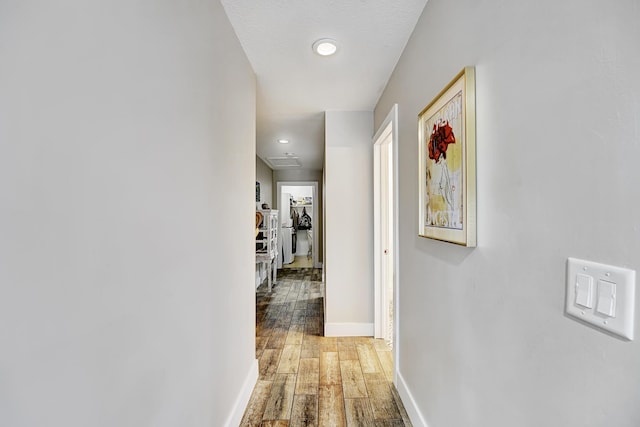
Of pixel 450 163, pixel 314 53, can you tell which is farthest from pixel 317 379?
pixel 314 53

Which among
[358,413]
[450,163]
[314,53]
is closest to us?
[450,163]

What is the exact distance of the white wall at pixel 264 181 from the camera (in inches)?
229

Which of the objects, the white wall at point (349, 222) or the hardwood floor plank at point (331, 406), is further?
the white wall at point (349, 222)

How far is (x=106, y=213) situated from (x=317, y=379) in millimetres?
2126

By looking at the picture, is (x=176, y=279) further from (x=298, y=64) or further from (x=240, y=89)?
(x=298, y=64)

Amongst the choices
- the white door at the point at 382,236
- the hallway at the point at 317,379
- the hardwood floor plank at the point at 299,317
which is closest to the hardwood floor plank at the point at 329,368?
the hallway at the point at 317,379

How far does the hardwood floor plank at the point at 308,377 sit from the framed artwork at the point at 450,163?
4.65 ft

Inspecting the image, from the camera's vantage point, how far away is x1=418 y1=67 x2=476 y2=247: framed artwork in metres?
1.14

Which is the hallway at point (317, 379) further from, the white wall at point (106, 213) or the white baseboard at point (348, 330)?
the white wall at point (106, 213)

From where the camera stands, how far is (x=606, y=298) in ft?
2.03

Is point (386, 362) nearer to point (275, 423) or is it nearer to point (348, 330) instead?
point (348, 330)

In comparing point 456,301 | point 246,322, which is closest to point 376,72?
point 456,301

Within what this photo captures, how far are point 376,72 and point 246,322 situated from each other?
6.68 feet

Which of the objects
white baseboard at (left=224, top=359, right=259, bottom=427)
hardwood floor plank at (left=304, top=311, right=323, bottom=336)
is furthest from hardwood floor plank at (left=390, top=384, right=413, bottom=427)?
hardwood floor plank at (left=304, top=311, right=323, bottom=336)
